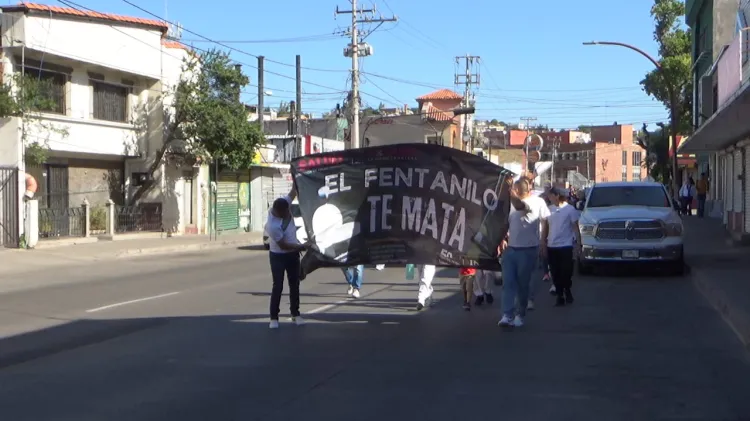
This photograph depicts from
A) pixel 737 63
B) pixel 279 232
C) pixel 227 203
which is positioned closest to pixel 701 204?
pixel 737 63

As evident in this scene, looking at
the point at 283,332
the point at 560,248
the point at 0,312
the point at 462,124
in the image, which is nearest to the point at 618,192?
the point at 560,248

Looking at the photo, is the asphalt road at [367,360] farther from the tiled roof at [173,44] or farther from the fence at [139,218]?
the tiled roof at [173,44]

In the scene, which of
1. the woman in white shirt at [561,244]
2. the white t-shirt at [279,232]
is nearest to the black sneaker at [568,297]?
the woman in white shirt at [561,244]

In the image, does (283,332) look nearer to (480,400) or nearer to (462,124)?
(480,400)

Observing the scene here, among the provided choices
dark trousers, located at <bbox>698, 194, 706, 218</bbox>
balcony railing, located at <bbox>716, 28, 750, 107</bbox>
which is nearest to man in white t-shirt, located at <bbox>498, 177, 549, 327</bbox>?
balcony railing, located at <bbox>716, 28, 750, 107</bbox>

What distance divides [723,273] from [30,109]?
19.0 meters

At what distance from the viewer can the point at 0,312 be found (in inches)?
536

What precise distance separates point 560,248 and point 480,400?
624cm

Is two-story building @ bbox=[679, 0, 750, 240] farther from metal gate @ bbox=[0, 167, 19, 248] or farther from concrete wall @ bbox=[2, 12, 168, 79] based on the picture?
metal gate @ bbox=[0, 167, 19, 248]

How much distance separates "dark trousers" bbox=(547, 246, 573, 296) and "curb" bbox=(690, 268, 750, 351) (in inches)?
86.9

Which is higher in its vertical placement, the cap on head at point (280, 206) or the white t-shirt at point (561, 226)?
the cap on head at point (280, 206)

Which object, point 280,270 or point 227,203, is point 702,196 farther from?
point 280,270

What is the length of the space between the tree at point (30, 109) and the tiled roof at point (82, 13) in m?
1.98

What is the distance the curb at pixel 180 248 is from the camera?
2662cm
